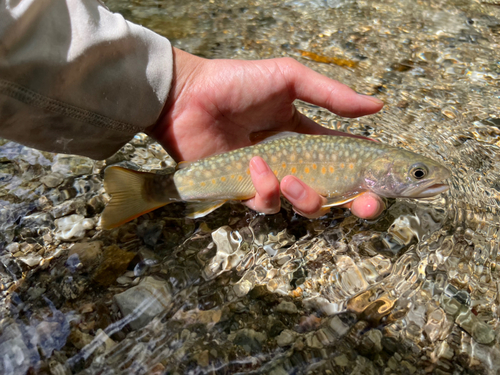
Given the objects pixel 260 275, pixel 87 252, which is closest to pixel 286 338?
pixel 260 275

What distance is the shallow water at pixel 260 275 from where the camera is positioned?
293cm

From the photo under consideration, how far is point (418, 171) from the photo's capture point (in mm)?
3377

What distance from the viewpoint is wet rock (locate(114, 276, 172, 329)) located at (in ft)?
10.3

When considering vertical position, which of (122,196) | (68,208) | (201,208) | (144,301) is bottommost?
(144,301)

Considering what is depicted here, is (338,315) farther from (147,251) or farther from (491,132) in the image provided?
(491,132)

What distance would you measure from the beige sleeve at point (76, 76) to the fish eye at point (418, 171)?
2392 millimetres

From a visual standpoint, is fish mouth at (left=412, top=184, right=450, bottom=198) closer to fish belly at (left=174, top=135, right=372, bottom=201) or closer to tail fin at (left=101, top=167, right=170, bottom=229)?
fish belly at (left=174, top=135, right=372, bottom=201)

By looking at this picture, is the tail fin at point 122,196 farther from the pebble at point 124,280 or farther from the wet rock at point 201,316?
the wet rock at point 201,316

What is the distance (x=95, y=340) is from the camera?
9.77 ft

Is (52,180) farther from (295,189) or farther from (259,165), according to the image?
(295,189)

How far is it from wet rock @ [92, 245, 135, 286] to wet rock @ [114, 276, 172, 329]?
0.22 meters

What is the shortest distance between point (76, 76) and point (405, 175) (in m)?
2.91

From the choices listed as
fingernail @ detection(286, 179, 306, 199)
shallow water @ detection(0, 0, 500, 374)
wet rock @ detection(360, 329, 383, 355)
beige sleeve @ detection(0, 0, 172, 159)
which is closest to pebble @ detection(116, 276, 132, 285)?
shallow water @ detection(0, 0, 500, 374)

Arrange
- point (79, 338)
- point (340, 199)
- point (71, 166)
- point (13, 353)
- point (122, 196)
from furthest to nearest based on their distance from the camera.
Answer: point (71, 166) < point (340, 199) < point (122, 196) < point (79, 338) < point (13, 353)
